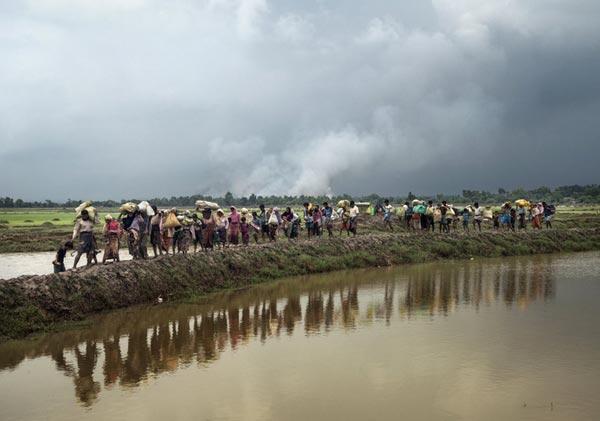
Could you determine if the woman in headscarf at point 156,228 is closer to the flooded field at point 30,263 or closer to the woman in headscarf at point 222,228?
the flooded field at point 30,263

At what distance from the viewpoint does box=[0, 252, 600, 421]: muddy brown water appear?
878cm

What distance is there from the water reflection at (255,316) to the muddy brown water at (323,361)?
6cm

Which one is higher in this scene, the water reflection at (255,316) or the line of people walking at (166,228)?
the line of people walking at (166,228)

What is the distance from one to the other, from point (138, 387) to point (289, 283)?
39.5ft

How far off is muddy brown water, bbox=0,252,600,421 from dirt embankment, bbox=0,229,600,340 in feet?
2.12

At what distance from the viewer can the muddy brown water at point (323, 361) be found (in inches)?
346

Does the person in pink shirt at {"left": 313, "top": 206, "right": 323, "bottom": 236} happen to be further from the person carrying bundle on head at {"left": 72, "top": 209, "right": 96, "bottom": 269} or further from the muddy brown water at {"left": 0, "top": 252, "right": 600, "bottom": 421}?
the person carrying bundle on head at {"left": 72, "top": 209, "right": 96, "bottom": 269}

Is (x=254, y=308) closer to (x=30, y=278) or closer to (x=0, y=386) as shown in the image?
(x=30, y=278)

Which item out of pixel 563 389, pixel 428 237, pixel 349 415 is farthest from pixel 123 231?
pixel 428 237

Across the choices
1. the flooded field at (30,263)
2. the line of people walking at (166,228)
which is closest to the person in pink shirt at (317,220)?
the line of people walking at (166,228)

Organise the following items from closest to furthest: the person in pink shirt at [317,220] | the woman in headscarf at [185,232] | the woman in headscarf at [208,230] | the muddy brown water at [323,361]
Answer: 1. the muddy brown water at [323,361]
2. the woman in headscarf at [185,232]
3. the woman in headscarf at [208,230]
4. the person in pink shirt at [317,220]

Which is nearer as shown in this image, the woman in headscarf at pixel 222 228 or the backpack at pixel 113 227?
the backpack at pixel 113 227

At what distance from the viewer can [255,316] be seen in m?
15.8

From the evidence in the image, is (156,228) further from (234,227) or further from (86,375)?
(86,375)
